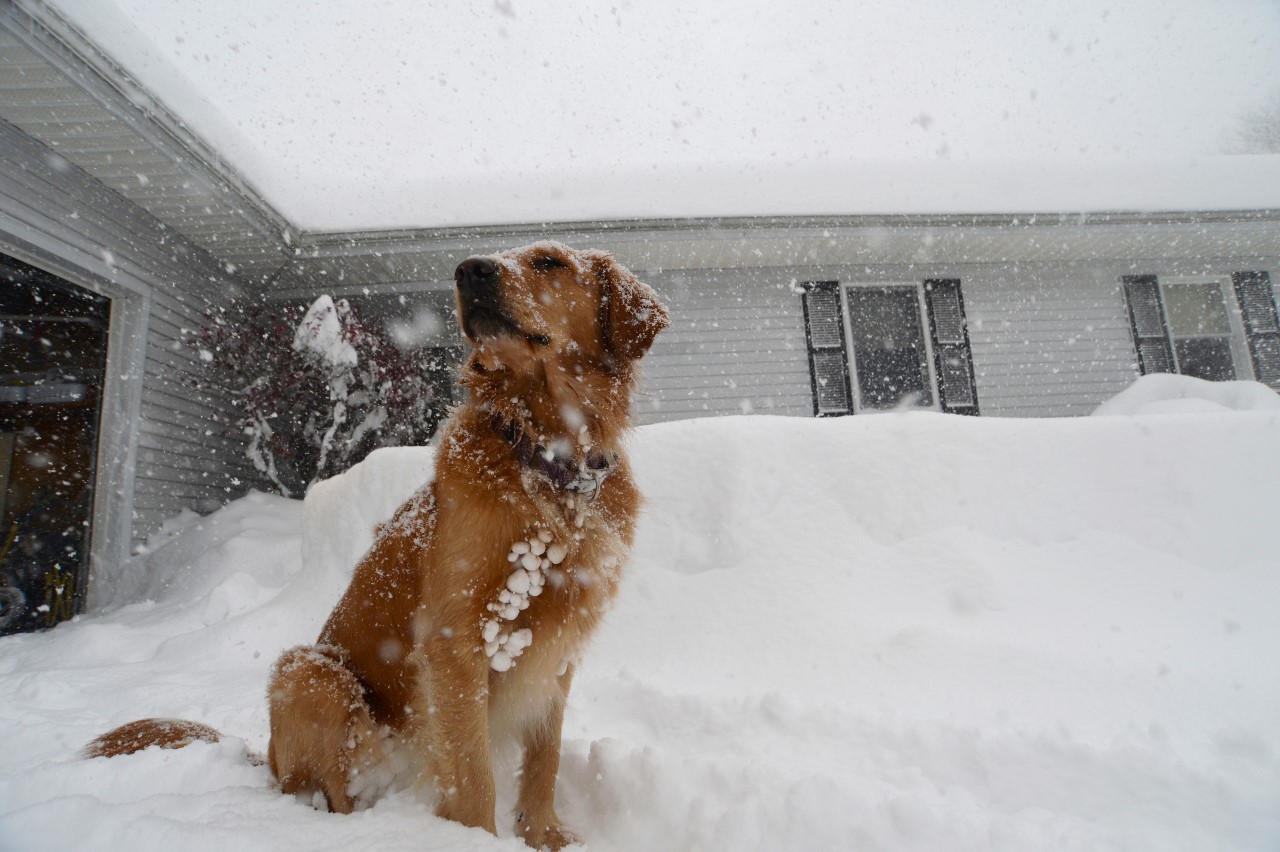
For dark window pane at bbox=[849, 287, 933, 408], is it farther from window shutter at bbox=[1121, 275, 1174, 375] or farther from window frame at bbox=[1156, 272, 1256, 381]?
window frame at bbox=[1156, 272, 1256, 381]

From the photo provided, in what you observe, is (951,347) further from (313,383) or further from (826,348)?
(313,383)

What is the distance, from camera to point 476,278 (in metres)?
1.73

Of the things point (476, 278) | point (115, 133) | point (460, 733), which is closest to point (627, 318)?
point (476, 278)

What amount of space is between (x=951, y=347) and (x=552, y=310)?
8.30 meters

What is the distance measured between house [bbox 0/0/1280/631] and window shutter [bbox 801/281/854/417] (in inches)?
1.2

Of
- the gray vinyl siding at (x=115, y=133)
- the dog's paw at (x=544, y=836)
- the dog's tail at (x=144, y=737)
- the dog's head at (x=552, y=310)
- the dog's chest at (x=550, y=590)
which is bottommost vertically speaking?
the dog's paw at (x=544, y=836)

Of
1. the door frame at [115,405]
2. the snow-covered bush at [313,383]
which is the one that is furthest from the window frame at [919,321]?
the door frame at [115,405]

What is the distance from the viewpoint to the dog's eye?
76.1 inches

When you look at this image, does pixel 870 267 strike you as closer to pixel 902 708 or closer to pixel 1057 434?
pixel 1057 434

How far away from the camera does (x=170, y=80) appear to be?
5.07 m

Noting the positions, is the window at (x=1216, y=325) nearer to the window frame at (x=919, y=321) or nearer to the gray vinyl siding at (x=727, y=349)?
the window frame at (x=919, y=321)

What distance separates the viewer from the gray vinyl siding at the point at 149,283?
194 inches

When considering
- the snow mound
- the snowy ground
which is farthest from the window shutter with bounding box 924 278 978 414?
the snowy ground

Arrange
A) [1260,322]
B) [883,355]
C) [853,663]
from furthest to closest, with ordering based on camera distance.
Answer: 1. [883,355]
2. [1260,322]
3. [853,663]
